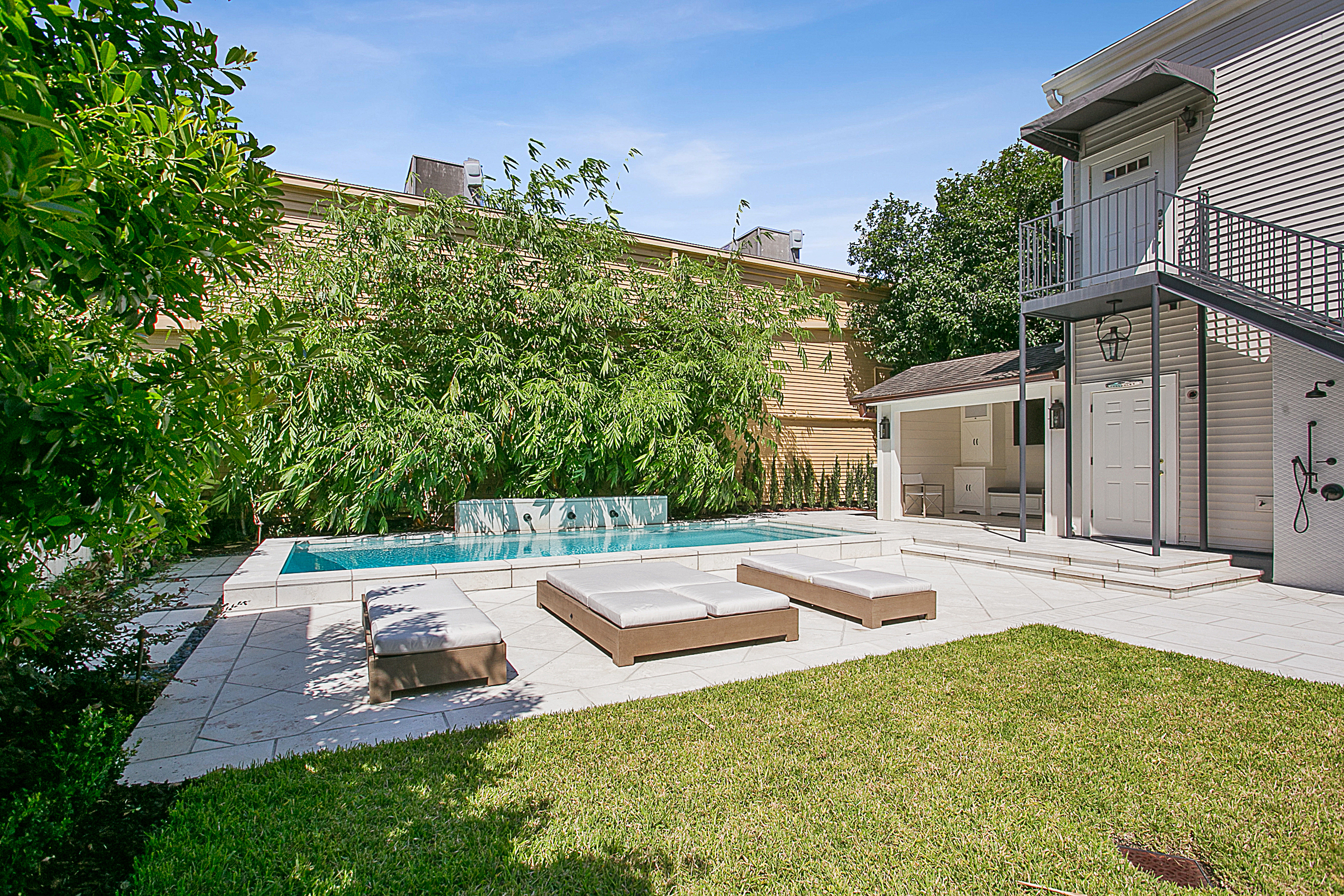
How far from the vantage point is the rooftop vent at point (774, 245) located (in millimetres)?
18609

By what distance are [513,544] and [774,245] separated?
499 inches

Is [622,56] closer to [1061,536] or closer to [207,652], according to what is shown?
[207,652]

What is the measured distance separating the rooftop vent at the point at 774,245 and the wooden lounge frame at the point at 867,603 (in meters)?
12.9

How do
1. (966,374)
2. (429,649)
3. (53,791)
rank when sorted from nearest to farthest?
(53,791) → (429,649) → (966,374)

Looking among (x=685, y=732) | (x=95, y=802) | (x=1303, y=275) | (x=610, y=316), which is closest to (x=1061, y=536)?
(x=1303, y=275)

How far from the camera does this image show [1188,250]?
9414 mm

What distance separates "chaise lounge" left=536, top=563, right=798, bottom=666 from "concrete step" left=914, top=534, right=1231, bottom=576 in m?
4.95

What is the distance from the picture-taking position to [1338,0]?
816 cm

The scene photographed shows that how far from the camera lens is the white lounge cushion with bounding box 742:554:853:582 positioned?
6867 millimetres

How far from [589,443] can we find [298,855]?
31.8ft

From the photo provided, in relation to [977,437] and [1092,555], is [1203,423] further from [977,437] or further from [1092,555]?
[977,437]

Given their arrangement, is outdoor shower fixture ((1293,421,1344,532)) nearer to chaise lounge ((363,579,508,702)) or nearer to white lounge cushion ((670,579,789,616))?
white lounge cushion ((670,579,789,616))

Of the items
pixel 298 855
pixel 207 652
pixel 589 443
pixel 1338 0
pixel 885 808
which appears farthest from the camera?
pixel 589 443

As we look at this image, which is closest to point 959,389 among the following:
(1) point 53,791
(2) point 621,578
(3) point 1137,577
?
(3) point 1137,577
